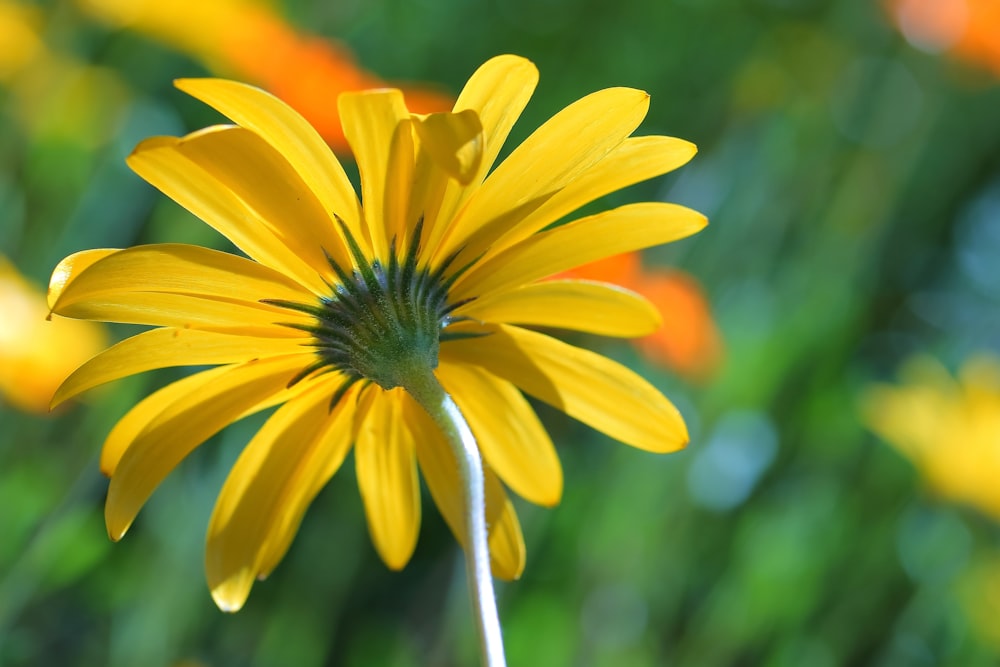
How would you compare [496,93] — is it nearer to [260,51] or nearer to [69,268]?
[69,268]

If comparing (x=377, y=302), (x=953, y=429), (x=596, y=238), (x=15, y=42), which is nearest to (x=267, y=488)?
(x=377, y=302)

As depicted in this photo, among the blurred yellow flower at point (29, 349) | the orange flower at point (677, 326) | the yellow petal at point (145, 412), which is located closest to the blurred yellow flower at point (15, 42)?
the blurred yellow flower at point (29, 349)

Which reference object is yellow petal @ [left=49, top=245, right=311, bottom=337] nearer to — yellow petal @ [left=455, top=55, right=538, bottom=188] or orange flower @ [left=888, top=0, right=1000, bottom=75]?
yellow petal @ [left=455, top=55, right=538, bottom=188]

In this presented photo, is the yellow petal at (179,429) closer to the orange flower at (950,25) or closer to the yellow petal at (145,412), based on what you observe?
the yellow petal at (145,412)

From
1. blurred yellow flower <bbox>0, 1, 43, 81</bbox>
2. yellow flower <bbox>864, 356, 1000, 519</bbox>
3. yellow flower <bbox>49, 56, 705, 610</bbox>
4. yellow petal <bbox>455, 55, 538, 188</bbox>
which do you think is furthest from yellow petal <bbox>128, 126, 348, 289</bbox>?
yellow flower <bbox>864, 356, 1000, 519</bbox>

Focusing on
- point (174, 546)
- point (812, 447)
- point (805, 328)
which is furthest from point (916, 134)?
point (174, 546)

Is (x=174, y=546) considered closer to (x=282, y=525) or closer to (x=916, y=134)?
(x=282, y=525)

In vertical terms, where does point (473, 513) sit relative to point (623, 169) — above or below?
below
